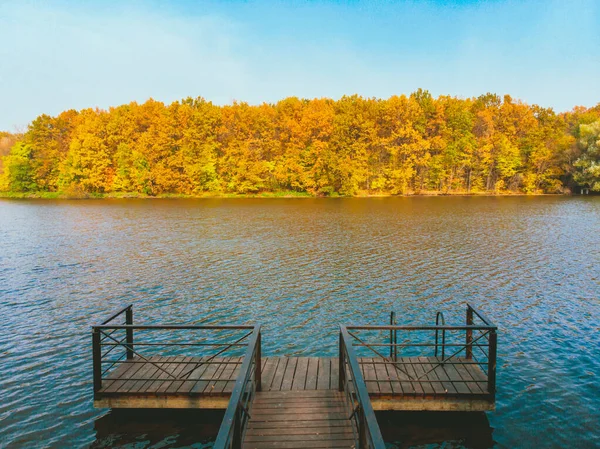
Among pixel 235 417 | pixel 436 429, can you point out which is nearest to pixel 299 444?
pixel 235 417

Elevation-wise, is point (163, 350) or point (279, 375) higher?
point (279, 375)

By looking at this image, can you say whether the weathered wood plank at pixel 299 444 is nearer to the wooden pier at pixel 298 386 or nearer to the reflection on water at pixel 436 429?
the wooden pier at pixel 298 386

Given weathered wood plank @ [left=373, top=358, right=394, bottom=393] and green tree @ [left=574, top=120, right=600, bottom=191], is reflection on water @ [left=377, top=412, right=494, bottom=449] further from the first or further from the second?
green tree @ [left=574, top=120, right=600, bottom=191]

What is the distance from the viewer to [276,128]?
87.4m

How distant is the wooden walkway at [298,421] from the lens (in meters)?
6.84

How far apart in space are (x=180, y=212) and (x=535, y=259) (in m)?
43.8

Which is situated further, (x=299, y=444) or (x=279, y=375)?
(x=279, y=375)

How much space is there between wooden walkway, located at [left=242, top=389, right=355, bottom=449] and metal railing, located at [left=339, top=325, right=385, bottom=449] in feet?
0.87

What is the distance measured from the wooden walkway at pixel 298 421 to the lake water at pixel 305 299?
1785 mm

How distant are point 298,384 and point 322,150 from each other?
75.3 m

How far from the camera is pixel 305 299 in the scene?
18531 mm

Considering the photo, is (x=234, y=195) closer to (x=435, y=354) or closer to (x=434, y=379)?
(x=435, y=354)

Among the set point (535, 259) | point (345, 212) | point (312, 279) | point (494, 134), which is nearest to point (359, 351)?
point (312, 279)

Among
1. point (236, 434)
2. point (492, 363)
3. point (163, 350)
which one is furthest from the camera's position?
point (163, 350)
